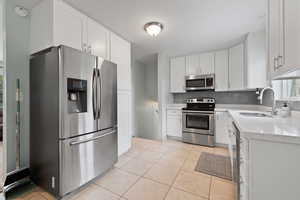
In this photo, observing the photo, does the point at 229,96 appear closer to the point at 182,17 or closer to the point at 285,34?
the point at 182,17

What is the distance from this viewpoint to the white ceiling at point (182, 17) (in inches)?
65.8

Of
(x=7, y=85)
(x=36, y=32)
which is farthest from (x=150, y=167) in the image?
(x=36, y=32)

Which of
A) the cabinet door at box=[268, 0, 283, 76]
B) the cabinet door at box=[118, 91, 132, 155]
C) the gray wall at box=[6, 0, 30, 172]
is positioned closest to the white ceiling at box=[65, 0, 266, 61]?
the cabinet door at box=[268, 0, 283, 76]

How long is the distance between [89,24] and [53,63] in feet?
2.92

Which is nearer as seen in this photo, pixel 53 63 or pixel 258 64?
pixel 53 63

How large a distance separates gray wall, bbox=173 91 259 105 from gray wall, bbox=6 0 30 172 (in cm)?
367

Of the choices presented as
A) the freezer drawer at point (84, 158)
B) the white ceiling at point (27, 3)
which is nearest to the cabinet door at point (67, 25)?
the white ceiling at point (27, 3)

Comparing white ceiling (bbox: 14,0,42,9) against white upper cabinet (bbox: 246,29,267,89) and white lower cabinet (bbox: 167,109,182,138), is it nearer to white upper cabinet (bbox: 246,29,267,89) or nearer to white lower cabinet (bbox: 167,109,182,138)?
white lower cabinet (bbox: 167,109,182,138)

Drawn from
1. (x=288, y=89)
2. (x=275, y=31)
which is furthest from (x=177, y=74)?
(x=275, y=31)

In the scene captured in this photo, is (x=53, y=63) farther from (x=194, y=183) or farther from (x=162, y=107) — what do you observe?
(x=162, y=107)

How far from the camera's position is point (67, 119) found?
1409mm

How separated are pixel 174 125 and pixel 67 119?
281cm

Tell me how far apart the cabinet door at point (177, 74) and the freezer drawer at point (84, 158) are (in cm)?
247

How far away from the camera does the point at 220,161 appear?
7.79 ft
